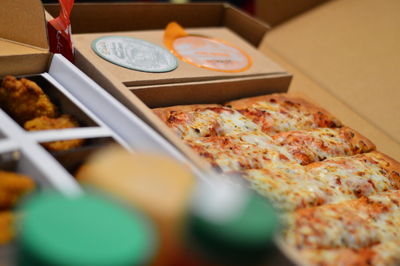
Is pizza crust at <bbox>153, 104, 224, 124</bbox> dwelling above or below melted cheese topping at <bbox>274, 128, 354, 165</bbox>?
above

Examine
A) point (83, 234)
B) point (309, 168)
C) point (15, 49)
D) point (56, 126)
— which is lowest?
point (309, 168)

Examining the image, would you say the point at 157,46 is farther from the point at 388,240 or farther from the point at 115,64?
the point at 388,240

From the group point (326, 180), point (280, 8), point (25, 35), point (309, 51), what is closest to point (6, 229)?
point (25, 35)

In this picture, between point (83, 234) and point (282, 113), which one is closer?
point (83, 234)

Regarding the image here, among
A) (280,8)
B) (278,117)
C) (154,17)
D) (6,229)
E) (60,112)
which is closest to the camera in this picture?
(6,229)

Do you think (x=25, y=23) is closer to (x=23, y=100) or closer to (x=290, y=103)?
(x=23, y=100)

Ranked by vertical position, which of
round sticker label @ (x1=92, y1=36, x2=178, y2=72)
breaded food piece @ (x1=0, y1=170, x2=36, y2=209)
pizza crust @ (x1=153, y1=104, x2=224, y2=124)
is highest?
breaded food piece @ (x1=0, y1=170, x2=36, y2=209)

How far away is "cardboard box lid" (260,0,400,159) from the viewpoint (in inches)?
80.3

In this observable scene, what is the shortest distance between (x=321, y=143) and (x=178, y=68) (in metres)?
0.66

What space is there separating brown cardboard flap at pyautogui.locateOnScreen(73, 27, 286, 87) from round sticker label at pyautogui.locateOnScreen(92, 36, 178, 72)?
0.09 ft

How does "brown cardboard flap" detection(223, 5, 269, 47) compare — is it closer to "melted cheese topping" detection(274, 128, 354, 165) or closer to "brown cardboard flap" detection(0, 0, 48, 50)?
"melted cheese topping" detection(274, 128, 354, 165)

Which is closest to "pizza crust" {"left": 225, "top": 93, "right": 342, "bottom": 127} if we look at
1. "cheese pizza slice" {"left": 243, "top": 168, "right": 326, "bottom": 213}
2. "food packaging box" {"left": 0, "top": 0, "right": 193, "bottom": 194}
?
"cheese pizza slice" {"left": 243, "top": 168, "right": 326, "bottom": 213}

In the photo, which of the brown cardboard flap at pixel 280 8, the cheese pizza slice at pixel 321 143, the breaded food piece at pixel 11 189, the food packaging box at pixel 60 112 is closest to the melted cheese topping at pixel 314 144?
the cheese pizza slice at pixel 321 143

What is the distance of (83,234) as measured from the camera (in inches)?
22.5
